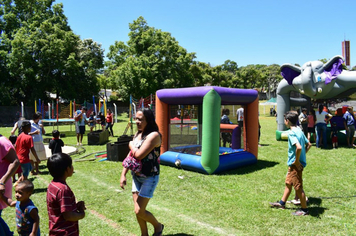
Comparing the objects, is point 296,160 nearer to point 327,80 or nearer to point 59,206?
point 59,206

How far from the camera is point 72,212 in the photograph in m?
2.51

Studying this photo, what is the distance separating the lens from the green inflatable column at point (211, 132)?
7059 millimetres

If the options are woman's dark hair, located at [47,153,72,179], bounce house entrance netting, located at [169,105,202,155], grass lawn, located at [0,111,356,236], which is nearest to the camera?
woman's dark hair, located at [47,153,72,179]

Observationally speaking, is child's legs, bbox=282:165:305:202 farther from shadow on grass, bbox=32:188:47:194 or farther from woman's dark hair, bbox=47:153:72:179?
shadow on grass, bbox=32:188:47:194


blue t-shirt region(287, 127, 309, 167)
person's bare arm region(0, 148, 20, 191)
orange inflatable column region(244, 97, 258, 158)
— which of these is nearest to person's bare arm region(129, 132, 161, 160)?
person's bare arm region(0, 148, 20, 191)

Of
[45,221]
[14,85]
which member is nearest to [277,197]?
[45,221]

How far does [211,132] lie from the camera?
7086 millimetres

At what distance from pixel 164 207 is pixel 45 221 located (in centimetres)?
196

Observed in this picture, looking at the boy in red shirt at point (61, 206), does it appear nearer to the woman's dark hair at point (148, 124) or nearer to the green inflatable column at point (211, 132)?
the woman's dark hair at point (148, 124)

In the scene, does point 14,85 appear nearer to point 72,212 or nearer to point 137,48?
point 137,48

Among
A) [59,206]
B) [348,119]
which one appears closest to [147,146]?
[59,206]

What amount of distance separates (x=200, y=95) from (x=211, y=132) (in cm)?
100

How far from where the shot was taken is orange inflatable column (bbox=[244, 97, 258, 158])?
27.6 feet

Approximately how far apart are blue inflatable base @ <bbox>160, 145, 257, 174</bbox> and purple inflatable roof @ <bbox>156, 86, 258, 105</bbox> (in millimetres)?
1467
